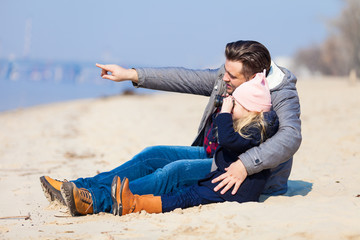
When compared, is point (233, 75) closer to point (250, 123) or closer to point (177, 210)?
point (250, 123)

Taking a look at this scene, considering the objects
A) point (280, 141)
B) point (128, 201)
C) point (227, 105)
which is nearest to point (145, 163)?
point (128, 201)

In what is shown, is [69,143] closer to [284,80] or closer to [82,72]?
[284,80]

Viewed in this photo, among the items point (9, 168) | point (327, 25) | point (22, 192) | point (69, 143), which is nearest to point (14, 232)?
point (22, 192)

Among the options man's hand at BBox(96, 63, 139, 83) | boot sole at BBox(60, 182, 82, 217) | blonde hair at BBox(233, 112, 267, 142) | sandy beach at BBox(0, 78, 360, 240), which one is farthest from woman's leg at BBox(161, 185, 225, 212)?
man's hand at BBox(96, 63, 139, 83)

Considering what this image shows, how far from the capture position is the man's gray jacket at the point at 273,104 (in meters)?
3.22

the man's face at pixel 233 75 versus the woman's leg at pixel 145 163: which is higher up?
the man's face at pixel 233 75

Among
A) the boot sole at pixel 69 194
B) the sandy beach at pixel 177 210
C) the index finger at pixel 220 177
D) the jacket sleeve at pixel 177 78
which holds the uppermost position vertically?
the jacket sleeve at pixel 177 78

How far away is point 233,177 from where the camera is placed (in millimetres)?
3281

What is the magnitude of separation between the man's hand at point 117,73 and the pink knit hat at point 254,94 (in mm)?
917

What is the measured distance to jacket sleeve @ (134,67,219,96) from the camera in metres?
3.75

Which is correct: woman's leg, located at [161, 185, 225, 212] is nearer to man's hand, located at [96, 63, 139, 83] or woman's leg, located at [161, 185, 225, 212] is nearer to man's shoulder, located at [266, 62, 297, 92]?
man's shoulder, located at [266, 62, 297, 92]

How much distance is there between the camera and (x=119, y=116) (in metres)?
12.6

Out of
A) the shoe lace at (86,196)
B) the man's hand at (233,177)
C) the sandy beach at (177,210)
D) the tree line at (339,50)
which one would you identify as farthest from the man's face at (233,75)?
the tree line at (339,50)

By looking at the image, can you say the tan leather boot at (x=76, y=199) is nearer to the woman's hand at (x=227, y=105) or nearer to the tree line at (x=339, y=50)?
the woman's hand at (x=227, y=105)
